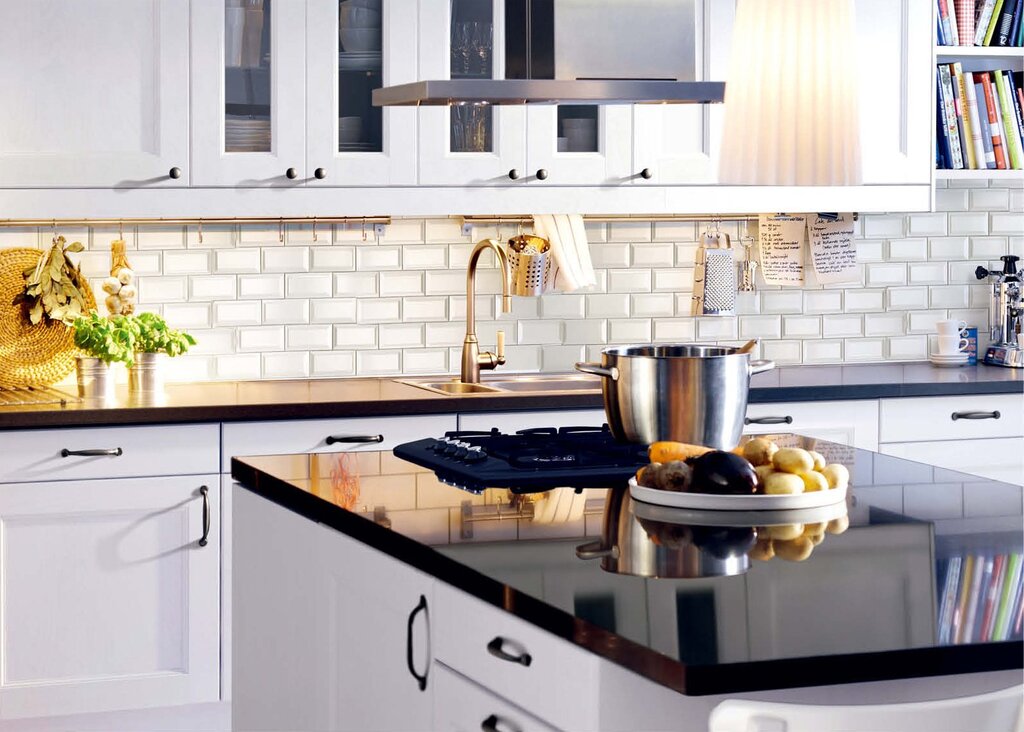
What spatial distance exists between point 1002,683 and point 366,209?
268 centimetres

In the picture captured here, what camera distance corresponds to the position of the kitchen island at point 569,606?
1.45 metres

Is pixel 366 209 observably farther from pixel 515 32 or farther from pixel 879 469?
pixel 879 469

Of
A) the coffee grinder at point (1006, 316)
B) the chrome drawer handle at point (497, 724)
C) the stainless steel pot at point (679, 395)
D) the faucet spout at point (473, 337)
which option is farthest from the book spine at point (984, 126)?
the chrome drawer handle at point (497, 724)

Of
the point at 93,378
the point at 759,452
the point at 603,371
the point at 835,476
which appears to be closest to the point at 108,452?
the point at 93,378

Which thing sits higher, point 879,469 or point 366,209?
point 366,209

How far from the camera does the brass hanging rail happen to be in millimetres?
3965

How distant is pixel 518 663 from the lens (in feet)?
5.60

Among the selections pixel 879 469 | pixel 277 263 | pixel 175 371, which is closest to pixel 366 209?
pixel 277 263

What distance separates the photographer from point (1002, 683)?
1.59m

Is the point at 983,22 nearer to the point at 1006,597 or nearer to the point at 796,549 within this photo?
the point at 796,549

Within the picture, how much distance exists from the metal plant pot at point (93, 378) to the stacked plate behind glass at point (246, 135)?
0.67 m

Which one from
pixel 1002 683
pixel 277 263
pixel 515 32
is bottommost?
pixel 1002 683

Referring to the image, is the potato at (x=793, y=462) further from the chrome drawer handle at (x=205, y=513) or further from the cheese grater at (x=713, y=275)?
the cheese grater at (x=713, y=275)

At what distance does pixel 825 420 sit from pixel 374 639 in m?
2.26
